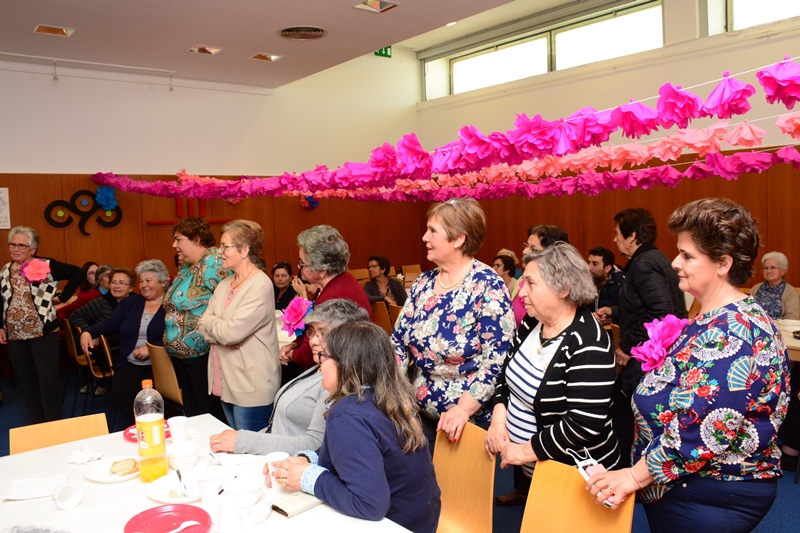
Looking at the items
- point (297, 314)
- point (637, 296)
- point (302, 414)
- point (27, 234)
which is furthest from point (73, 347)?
point (637, 296)

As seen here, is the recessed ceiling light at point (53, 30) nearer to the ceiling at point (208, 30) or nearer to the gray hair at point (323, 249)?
the ceiling at point (208, 30)

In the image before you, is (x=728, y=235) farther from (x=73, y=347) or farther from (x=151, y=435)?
(x=73, y=347)

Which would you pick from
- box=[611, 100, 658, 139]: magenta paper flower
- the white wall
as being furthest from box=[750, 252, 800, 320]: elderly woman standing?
box=[611, 100, 658, 139]: magenta paper flower

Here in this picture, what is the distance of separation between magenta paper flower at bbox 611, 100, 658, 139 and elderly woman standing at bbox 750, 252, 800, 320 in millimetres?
4091

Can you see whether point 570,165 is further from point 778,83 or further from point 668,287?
point 778,83

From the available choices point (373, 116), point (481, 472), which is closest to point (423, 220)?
point (373, 116)

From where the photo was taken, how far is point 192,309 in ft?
13.4

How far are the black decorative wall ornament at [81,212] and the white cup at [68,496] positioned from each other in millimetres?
7061

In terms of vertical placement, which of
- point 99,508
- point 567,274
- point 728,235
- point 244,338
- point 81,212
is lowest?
point 99,508

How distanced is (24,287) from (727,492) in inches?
196

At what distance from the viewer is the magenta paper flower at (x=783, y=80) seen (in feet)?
7.40

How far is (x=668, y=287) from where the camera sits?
12.0 ft

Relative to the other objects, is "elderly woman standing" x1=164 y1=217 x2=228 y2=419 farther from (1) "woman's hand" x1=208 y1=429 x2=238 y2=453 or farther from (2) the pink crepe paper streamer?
(2) the pink crepe paper streamer

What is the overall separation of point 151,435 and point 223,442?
31 cm
